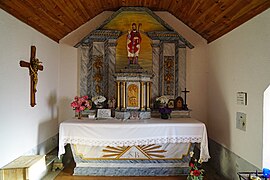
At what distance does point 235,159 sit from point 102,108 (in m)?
2.53

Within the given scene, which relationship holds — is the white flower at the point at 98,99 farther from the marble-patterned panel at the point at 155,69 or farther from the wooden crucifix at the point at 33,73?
the wooden crucifix at the point at 33,73

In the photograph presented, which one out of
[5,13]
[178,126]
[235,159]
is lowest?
[235,159]

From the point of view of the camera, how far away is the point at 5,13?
2988 mm

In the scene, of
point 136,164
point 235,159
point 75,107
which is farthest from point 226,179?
point 75,107

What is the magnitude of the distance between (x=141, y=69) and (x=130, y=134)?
1.33m

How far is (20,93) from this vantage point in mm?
3416

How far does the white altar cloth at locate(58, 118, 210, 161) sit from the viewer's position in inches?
154

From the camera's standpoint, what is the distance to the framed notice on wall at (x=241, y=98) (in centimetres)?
335

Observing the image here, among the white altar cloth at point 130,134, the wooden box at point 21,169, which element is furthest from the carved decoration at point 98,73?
the wooden box at point 21,169

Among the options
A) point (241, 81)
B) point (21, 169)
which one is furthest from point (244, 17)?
point (21, 169)

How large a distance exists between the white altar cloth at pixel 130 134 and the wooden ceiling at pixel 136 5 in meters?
1.69

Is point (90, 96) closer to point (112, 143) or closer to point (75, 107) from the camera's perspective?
point (75, 107)

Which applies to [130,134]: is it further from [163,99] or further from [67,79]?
[67,79]

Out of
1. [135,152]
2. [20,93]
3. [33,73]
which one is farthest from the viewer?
[135,152]
